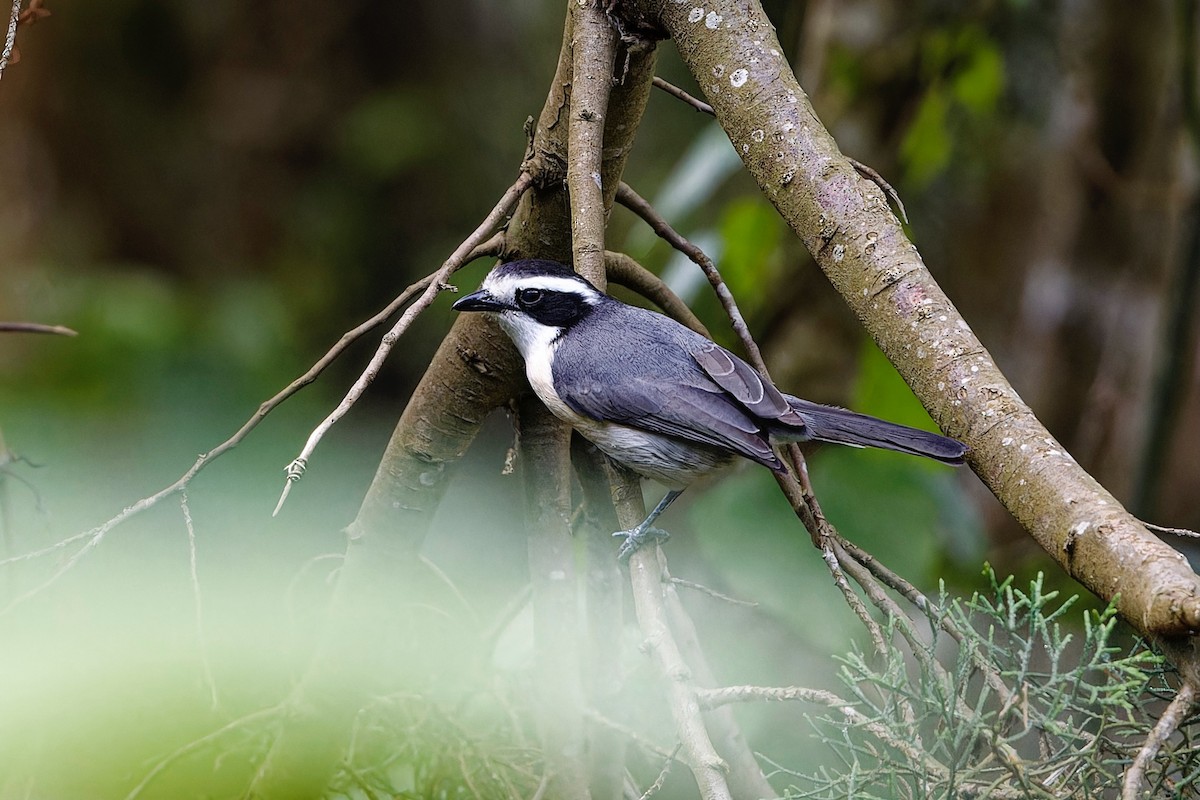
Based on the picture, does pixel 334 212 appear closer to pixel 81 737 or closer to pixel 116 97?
pixel 116 97

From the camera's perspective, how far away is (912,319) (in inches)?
73.0

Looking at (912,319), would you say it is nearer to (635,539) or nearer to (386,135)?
(635,539)

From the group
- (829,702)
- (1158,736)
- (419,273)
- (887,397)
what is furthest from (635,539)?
(419,273)

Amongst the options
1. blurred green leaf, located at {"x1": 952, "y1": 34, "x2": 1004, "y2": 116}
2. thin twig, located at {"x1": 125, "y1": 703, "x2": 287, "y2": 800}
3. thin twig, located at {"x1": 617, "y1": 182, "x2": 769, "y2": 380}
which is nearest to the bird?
thin twig, located at {"x1": 617, "y1": 182, "x2": 769, "y2": 380}

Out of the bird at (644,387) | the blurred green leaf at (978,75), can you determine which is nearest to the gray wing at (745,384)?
the bird at (644,387)

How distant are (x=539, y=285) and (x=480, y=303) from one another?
14cm

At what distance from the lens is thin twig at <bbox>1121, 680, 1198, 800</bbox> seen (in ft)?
4.09

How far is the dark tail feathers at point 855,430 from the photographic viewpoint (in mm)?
2206

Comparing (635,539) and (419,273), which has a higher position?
(419,273)

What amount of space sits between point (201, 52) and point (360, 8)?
118 centimetres

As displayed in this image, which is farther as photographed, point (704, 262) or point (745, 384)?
point (745, 384)

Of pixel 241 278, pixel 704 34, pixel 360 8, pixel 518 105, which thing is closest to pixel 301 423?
pixel 241 278

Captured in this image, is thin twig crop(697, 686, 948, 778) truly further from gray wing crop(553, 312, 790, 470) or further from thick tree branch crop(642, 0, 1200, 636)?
gray wing crop(553, 312, 790, 470)

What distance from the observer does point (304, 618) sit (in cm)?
246
